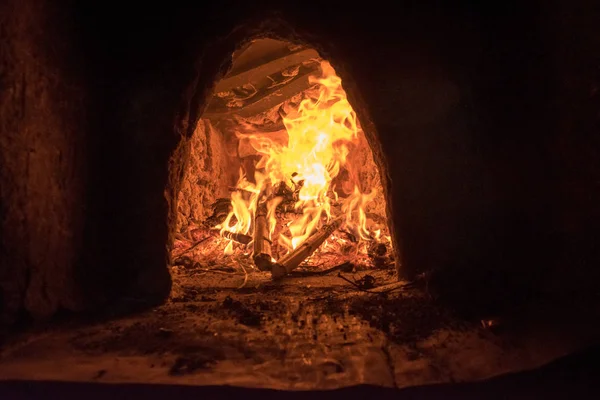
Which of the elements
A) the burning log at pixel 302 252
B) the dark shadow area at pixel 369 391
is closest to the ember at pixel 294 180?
the burning log at pixel 302 252

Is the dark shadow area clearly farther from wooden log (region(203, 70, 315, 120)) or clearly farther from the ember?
wooden log (region(203, 70, 315, 120))

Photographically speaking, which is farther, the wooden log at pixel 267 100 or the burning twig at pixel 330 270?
the wooden log at pixel 267 100

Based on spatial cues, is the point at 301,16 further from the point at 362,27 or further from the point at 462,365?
the point at 462,365

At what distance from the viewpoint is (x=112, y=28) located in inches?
85.4

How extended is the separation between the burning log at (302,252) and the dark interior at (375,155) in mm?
459

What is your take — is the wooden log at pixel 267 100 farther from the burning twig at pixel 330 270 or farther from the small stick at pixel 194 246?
the burning twig at pixel 330 270

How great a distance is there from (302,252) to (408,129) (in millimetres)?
1249

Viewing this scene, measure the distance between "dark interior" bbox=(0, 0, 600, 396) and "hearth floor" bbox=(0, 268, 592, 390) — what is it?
0.02m

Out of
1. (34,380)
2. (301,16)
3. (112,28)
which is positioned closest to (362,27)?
(301,16)

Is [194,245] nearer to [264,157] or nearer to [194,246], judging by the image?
[194,246]

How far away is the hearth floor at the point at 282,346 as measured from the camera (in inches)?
56.1

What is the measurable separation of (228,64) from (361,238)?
1.75 meters

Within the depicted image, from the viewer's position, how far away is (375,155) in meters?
2.35

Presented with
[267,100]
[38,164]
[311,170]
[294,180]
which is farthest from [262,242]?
[38,164]
